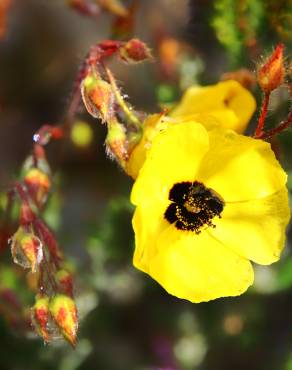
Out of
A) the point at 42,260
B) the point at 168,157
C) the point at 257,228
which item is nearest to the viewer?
the point at 168,157

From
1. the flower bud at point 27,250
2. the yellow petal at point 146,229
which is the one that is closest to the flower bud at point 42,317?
the flower bud at point 27,250

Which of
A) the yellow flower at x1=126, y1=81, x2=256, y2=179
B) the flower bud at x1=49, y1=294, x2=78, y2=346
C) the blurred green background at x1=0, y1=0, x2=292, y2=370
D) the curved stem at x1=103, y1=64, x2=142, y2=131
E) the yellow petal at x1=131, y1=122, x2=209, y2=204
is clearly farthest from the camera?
the blurred green background at x1=0, y1=0, x2=292, y2=370

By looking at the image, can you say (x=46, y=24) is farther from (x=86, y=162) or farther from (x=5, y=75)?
(x=86, y=162)

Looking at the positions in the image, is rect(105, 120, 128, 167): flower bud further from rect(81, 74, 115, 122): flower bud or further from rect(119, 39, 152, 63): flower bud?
rect(119, 39, 152, 63): flower bud

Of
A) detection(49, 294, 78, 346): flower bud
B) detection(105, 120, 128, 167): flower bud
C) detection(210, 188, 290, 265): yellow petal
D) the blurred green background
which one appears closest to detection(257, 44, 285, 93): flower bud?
detection(210, 188, 290, 265): yellow petal

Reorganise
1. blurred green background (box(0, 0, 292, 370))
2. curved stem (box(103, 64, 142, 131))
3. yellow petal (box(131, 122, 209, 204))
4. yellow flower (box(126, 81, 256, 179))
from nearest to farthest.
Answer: yellow petal (box(131, 122, 209, 204)), curved stem (box(103, 64, 142, 131)), yellow flower (box(126, 81, 256, 179)), blurred green background (box(0, 0, 292, 370))

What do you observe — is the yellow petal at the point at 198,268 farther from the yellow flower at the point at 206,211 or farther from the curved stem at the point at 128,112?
the curved stem at the point at 128,112

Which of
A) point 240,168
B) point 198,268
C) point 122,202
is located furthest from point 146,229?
point 122,202

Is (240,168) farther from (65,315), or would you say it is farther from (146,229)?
(65,315)
